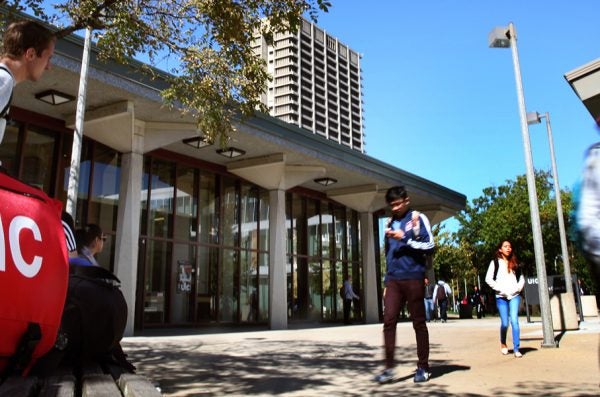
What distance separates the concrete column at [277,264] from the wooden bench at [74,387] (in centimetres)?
1552

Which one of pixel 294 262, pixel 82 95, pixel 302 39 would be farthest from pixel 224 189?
pixel 302 39

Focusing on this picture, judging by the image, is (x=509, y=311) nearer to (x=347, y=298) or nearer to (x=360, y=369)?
(x=360, y=369)

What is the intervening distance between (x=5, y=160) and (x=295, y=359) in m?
9.43

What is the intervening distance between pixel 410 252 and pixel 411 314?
64 cm

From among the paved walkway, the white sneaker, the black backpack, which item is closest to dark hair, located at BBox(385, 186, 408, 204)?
the white sneaker

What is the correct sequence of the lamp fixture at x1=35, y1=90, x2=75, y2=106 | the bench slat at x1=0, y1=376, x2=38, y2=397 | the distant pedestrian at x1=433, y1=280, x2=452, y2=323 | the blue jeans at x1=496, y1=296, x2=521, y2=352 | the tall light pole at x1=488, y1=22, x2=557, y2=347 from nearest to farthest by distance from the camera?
the bench slat at x1=0, y1=376, x2=38, y2=397 < the blue jeans at x1=496, y1=296, x2=521, y2=352 < the tall light pole at x1=488, y1=22, x2=557, y2=347 < the lamp fixture at x1=35, y1=90, x2=75, y2=106 < the distant pedestrian at x1=433, y1=280, x2=452, y2=323

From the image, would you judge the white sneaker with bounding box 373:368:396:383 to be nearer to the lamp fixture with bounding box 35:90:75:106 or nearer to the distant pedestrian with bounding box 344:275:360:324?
the lamp fixture with bounding box 35:90:75:106

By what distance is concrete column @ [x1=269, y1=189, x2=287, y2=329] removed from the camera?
17.6m

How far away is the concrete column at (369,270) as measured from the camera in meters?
22.7

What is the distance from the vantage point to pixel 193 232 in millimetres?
17266

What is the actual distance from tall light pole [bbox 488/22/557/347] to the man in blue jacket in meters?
3.88

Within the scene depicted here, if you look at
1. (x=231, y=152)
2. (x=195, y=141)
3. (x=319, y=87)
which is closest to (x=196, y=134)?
(x=195, y=141)

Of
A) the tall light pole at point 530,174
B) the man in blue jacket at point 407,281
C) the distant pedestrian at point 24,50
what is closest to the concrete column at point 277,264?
the tall light pole at point 530,174

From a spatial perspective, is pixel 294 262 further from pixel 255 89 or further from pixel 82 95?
pixel 255 89
